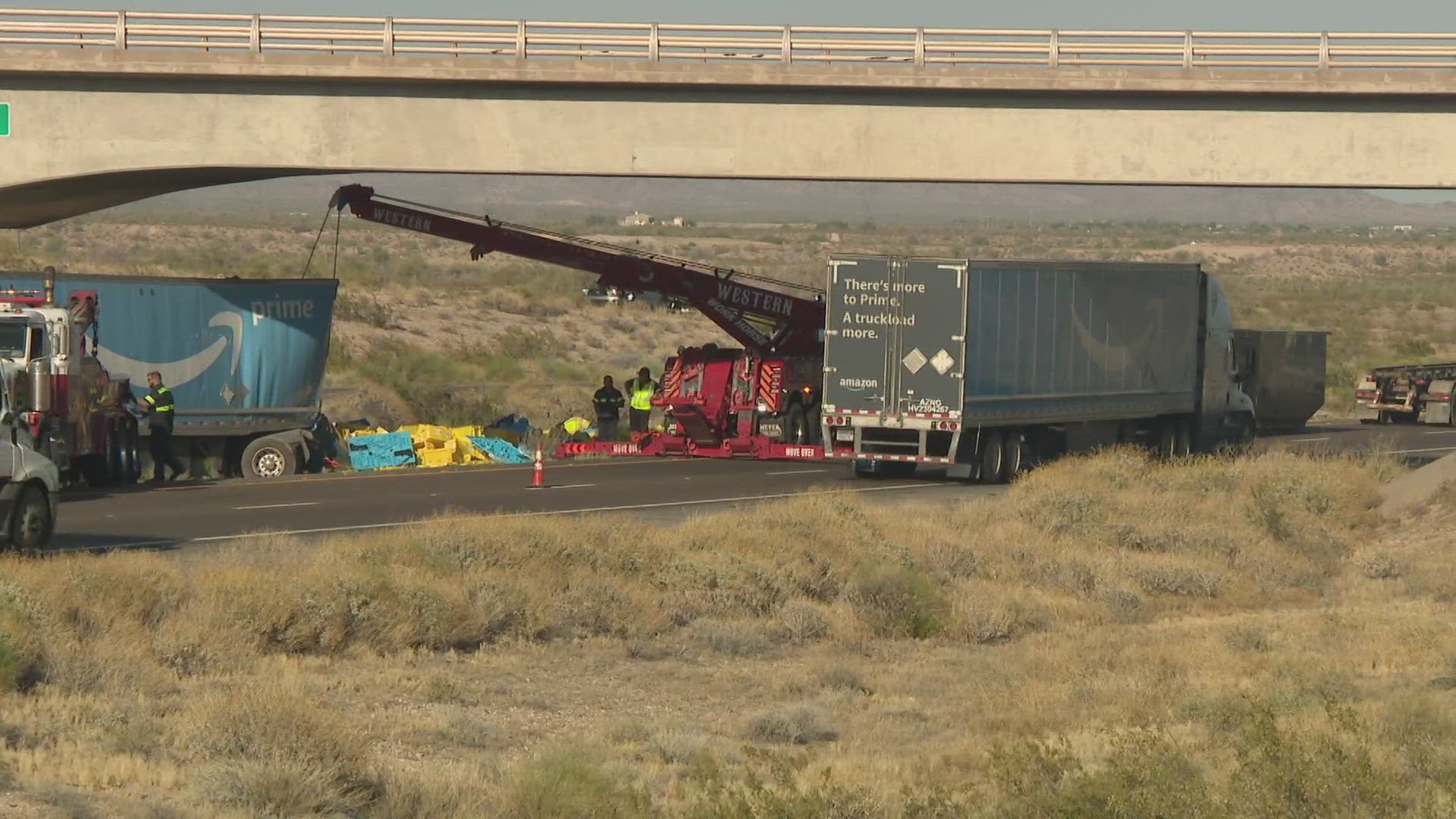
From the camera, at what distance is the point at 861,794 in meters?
10.2

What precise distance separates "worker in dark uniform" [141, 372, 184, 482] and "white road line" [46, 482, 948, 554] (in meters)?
6.84

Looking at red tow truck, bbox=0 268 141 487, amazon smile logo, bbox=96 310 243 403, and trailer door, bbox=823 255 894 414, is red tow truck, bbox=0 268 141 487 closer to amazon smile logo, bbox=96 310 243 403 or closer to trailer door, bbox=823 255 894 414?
amazon smile logo, bbox=96 310 243 403

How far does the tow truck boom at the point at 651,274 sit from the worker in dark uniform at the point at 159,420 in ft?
17.2

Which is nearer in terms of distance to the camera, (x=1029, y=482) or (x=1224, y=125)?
(x=1029, y=482)

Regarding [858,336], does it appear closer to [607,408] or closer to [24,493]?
[607,408]

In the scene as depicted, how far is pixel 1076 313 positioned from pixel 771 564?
50.4ft

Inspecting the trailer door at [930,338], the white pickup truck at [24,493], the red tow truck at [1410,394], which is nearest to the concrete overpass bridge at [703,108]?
the trailer door at [930,338]

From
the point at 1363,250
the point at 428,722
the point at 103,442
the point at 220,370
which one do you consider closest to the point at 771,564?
the point at 428,722

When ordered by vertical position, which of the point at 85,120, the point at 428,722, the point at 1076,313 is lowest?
the point at 428,722

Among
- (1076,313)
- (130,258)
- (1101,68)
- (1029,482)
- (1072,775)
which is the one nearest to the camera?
(1072,775)

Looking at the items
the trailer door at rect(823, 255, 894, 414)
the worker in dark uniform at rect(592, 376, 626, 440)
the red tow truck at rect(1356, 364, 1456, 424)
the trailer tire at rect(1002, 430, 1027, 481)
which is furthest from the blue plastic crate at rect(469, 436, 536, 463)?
the red tow truck at rect(1356, 364, 1456, 424)

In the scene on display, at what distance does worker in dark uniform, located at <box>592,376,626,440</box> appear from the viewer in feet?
122

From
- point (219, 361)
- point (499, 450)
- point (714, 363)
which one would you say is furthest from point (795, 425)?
point (219, 361)

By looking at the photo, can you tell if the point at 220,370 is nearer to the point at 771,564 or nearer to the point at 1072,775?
the point at 771,564
